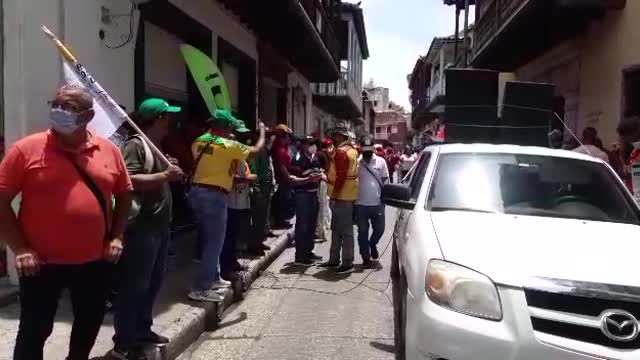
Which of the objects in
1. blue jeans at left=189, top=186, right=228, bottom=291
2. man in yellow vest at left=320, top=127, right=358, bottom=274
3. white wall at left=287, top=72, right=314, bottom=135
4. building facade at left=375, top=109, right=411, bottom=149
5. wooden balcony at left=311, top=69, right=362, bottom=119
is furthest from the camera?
building facade at left=375, top=109, right=411, bottom=149

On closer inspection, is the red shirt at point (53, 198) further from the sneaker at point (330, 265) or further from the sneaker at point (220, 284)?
the sneaker at point (330, 265)

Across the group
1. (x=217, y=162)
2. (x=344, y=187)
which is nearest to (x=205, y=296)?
(x=217, y=162)

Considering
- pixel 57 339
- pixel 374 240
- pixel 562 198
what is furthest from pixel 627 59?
pixel 57 339

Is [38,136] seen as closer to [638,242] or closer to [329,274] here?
[638,242]

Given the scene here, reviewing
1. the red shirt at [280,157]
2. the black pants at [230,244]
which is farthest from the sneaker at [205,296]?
the red shirt at [280,157]

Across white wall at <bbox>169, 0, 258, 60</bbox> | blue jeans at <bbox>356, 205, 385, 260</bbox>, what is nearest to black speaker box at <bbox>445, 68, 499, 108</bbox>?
blue jeans at <bbox>356, 205, 385, 260</bbox>

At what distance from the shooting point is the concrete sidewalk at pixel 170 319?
15.1 ft

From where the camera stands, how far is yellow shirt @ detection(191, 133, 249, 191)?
5926 mm

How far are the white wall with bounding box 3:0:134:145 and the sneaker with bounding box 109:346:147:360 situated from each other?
2.38m

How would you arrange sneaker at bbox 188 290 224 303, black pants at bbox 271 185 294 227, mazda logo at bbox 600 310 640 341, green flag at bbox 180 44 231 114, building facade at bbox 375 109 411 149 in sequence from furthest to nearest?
building facade at bbox 375 109 411 149 → black pants at bbox 271 185 294 227 → green flag at bbox 180 44 231 114 → sneaker at bbox 188 290 224 303 → mazda logo at bbox 600 310 640 341

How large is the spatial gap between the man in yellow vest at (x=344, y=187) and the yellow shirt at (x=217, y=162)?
253 cm

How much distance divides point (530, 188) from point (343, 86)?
28325 millimetres

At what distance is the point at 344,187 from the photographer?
8367 mm

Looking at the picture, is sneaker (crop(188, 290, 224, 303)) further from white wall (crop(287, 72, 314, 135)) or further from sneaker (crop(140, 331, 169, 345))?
white wall (crop(287, 72, 314, 135))
